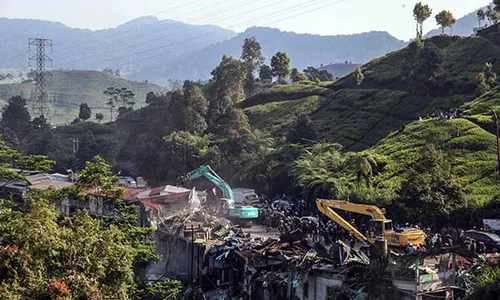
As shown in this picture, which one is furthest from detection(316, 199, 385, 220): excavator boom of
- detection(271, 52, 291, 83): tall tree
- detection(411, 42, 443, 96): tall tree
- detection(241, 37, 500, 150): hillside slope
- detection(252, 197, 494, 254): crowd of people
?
detection(271, 52, 291, 83): tall tree

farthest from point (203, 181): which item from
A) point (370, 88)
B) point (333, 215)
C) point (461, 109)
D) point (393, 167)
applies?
point (370, 88)

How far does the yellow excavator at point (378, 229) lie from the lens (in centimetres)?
2558

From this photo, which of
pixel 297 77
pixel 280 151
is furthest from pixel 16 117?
pixel 280 151

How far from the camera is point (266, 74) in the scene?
96000 mm

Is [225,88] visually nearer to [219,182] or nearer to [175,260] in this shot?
[219,182]

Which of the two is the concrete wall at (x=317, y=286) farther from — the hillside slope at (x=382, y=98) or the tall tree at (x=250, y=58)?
the tall tree at (x=250, y=58)

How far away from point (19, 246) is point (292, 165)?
29878 millimetres

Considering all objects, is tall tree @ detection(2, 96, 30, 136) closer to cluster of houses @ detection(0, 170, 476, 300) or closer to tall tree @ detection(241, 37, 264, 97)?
tall tree @ detection(241, 37, 264, 97)

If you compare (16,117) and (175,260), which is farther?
(16,117)

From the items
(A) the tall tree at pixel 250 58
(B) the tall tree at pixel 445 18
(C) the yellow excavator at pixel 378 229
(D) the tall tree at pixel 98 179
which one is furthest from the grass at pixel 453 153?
(A) the tall tree at pixel 250 58

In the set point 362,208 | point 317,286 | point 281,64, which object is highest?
point 281,64

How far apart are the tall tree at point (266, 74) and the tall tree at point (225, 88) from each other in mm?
21229

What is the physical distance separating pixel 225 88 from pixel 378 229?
1826 inches

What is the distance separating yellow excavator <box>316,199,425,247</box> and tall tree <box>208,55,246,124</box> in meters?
40.6
